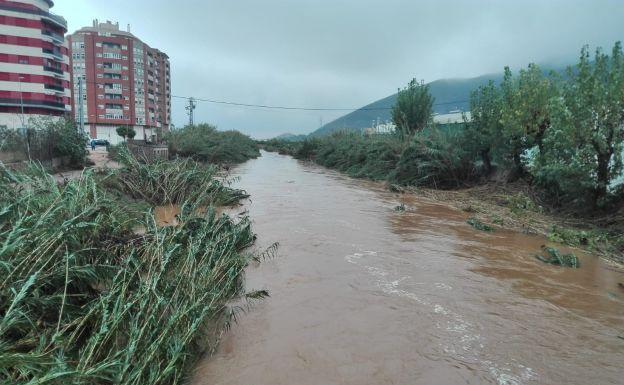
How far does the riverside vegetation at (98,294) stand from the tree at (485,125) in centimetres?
1139

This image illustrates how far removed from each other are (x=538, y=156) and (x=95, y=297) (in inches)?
444

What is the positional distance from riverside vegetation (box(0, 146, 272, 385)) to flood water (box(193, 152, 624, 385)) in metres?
0.45

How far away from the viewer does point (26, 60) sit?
5141 cm

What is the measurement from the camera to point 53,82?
5431 cm

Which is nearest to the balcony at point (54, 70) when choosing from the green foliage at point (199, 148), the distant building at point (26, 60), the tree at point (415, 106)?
the distant building at point (26, 60)

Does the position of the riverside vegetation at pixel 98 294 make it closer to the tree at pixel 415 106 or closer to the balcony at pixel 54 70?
the tree at pixel 415 106

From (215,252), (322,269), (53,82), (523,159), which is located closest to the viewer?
(215,252)

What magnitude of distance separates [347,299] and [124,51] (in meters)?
82.2

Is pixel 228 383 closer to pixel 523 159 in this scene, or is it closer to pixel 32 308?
pixel 32 308

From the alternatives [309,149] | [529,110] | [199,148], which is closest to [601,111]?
[529,110]

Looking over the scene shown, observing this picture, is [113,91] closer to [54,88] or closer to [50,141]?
[54,88]

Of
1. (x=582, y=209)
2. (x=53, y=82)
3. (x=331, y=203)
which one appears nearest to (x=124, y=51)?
(x=53, y=82)

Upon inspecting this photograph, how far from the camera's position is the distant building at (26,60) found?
165 ft

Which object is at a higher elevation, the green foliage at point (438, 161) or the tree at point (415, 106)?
the tree at point (415, 106)
